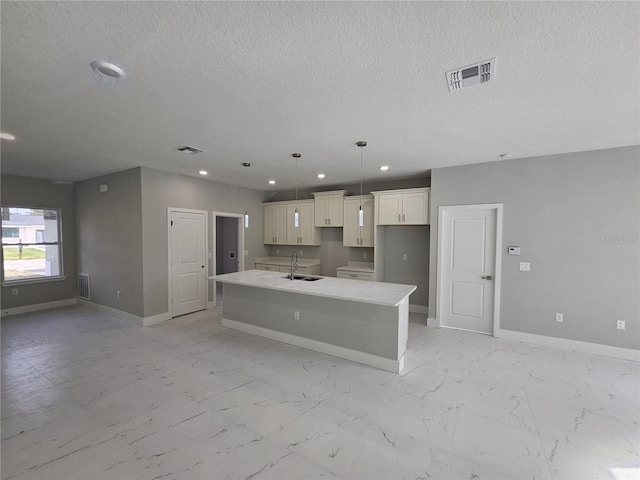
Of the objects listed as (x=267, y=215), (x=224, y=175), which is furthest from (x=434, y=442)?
(x=267, y=215)

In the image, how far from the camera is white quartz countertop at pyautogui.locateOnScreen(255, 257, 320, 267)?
21.3 ft

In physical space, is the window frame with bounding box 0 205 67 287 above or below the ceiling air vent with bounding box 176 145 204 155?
below

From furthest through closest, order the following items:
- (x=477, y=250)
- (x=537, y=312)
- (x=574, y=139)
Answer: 1. (x=477, y=250)
2. (x=537, y=312)
3. (x=574, y=139)

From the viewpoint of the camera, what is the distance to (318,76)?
75.6 inches

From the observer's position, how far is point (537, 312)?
396 centimetres

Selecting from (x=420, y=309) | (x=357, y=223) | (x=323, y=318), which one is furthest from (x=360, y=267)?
(x=323, y=318)

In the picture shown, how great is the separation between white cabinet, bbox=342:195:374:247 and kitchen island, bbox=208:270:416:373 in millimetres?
1796

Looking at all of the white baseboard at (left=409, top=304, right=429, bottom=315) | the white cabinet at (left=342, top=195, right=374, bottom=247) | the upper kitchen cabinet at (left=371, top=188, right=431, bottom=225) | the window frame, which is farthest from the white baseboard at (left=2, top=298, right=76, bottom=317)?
the white baseboard at (left=409, top=304, right=429, bottom=315)

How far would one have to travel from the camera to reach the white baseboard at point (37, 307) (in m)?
5.24

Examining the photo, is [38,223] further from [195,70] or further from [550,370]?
[550,370]

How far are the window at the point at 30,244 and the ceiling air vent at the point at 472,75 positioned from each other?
25.6 feet

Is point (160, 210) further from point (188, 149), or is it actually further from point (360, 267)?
point (360, 267)

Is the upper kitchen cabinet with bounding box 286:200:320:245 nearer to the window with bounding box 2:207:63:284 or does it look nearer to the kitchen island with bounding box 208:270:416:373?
the kitchen island with bounding box 208:270:416:373

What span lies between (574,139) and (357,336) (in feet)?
11.6
